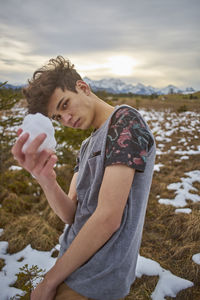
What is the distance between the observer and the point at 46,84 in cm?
121

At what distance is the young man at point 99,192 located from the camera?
2.82ft

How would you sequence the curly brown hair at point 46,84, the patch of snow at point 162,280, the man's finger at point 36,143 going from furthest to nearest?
1. the patch of snow at point 162,280
2. the curly brown hair at point 46,84
3. the man's finger at point 36,143

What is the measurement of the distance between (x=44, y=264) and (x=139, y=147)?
9.02 feet

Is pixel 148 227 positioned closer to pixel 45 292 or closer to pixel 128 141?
pixel 45 292

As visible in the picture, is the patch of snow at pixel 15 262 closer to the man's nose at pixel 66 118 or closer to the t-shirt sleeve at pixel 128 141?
the man's nose at pixel 66 118

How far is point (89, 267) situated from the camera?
3.19 ft

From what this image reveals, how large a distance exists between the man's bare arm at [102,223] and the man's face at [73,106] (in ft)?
1.67

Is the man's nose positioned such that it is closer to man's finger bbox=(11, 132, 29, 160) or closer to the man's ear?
the man's ear

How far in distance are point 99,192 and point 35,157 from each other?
0.36m

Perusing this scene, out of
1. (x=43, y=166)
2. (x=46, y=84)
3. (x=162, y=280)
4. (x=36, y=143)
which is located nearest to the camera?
(x=36, y=143)

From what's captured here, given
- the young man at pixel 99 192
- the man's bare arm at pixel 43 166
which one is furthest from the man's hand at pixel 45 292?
the man's bare arm at pixel 43 166

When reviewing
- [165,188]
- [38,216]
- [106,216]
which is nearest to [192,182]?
[165,188]

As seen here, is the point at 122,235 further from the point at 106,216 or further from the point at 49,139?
the point at 49,139

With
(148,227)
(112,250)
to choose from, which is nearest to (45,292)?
(112,250)
